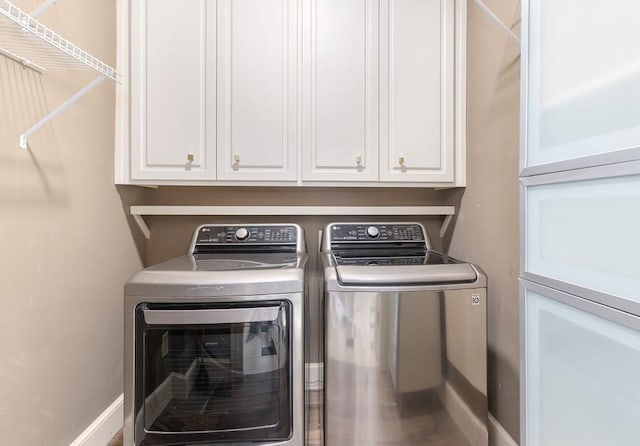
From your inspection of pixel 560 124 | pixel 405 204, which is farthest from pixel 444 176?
pixel 560 124

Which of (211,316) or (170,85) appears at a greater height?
(170,85)

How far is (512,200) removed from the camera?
127 cm

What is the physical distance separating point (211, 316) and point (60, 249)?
24.9 inches

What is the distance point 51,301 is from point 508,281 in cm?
174

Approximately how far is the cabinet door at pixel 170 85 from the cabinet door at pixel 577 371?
1.50 meters

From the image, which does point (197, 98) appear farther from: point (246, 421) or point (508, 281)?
point (508, 281)

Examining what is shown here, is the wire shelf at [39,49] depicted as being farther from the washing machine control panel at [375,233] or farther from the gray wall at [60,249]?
the washing machine control panel at [375,233]

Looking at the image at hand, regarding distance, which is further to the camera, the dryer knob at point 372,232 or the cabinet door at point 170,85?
the dryer knob at point 372,232

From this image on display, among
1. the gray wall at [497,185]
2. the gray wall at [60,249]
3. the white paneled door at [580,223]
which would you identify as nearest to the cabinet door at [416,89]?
the gray wall at [497,185]

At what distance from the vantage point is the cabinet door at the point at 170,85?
151 centimetres

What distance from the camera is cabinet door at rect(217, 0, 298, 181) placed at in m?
1.55

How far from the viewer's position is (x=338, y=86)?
5.21 ft

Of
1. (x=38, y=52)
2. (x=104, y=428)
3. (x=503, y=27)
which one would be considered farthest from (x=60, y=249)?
(x=503, y=27)

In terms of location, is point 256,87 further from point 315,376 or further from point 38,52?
point 315,376
